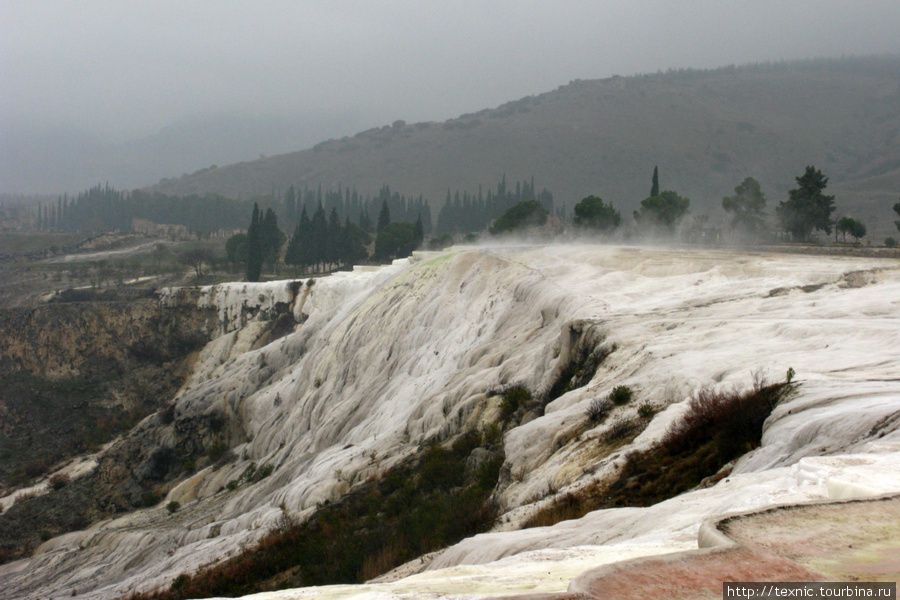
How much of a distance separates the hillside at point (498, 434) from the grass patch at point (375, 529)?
0.25 feet

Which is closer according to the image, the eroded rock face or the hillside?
the hillside

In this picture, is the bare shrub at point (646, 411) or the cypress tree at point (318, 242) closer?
the bare shrub at point (646, 411)

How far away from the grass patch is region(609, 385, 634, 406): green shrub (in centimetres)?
306

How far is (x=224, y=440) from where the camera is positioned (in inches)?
1548

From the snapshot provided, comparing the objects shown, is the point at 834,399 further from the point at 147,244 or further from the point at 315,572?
the point at 147,244

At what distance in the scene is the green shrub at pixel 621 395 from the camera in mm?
13875

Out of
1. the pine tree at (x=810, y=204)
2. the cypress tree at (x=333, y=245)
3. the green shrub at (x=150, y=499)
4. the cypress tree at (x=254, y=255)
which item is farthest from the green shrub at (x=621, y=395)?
the cypress tree at (x=333, y=245)

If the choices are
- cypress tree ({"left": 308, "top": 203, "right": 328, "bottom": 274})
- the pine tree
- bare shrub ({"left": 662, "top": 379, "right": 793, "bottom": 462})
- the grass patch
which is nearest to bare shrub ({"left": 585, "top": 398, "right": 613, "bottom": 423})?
bare shrub ({"left": 662, "top": 379, "right": 793, "bottom": 462})

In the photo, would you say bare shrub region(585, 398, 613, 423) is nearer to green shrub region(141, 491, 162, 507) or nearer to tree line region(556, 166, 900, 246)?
green shrub region(141, 491, 162, 507)

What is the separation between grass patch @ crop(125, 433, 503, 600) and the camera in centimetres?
1489

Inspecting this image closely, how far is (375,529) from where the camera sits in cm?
1739

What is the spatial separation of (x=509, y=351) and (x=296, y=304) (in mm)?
35020

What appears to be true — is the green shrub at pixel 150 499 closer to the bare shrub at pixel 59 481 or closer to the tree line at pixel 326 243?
the bare shrub at pixel 59 481

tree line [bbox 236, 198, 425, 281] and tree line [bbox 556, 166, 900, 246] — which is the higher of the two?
tree line [bbox 556, 166, 900, 246]
